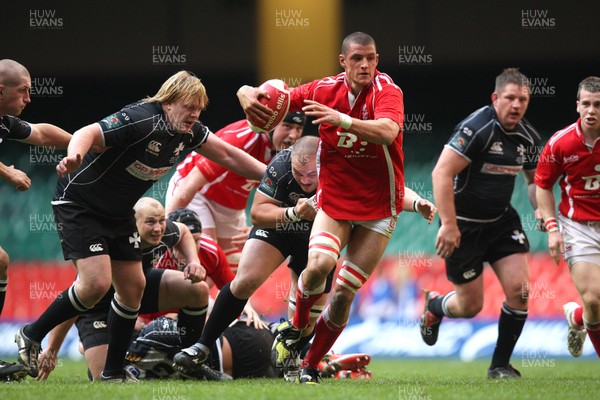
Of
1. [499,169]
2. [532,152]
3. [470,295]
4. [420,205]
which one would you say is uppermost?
[532,152]

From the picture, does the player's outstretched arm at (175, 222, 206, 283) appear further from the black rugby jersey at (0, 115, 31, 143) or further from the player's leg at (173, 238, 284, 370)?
the black rugby jersey at (0, 115, 31, 143)

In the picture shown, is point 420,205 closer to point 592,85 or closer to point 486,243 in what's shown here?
point 486,243

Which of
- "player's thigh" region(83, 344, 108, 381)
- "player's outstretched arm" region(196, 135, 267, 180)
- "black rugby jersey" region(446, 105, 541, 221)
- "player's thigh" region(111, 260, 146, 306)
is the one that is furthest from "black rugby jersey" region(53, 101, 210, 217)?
"black rugby jersey" region(446, 105, 541, 221)

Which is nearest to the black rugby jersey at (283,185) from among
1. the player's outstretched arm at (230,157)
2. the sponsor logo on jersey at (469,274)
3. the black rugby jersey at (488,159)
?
the player's outstretched arm at (230,157)

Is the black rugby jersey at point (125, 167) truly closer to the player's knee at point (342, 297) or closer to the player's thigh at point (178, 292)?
the player's thigh at point (178, 292)

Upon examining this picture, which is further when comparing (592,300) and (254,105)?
(592,300)

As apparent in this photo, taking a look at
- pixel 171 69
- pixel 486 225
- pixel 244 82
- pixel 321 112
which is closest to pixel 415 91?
pixel 244 82

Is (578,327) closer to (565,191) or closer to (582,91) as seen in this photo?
(565,191)

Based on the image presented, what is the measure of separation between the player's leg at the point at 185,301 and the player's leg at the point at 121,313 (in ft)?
1.19

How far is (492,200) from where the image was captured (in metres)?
7.61

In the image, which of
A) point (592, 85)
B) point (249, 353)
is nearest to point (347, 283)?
point (249, 353)

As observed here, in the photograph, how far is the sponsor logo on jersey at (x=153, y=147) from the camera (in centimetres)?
623

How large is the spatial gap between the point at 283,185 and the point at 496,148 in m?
1.75

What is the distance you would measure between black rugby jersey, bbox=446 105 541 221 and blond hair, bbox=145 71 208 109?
2140mm
